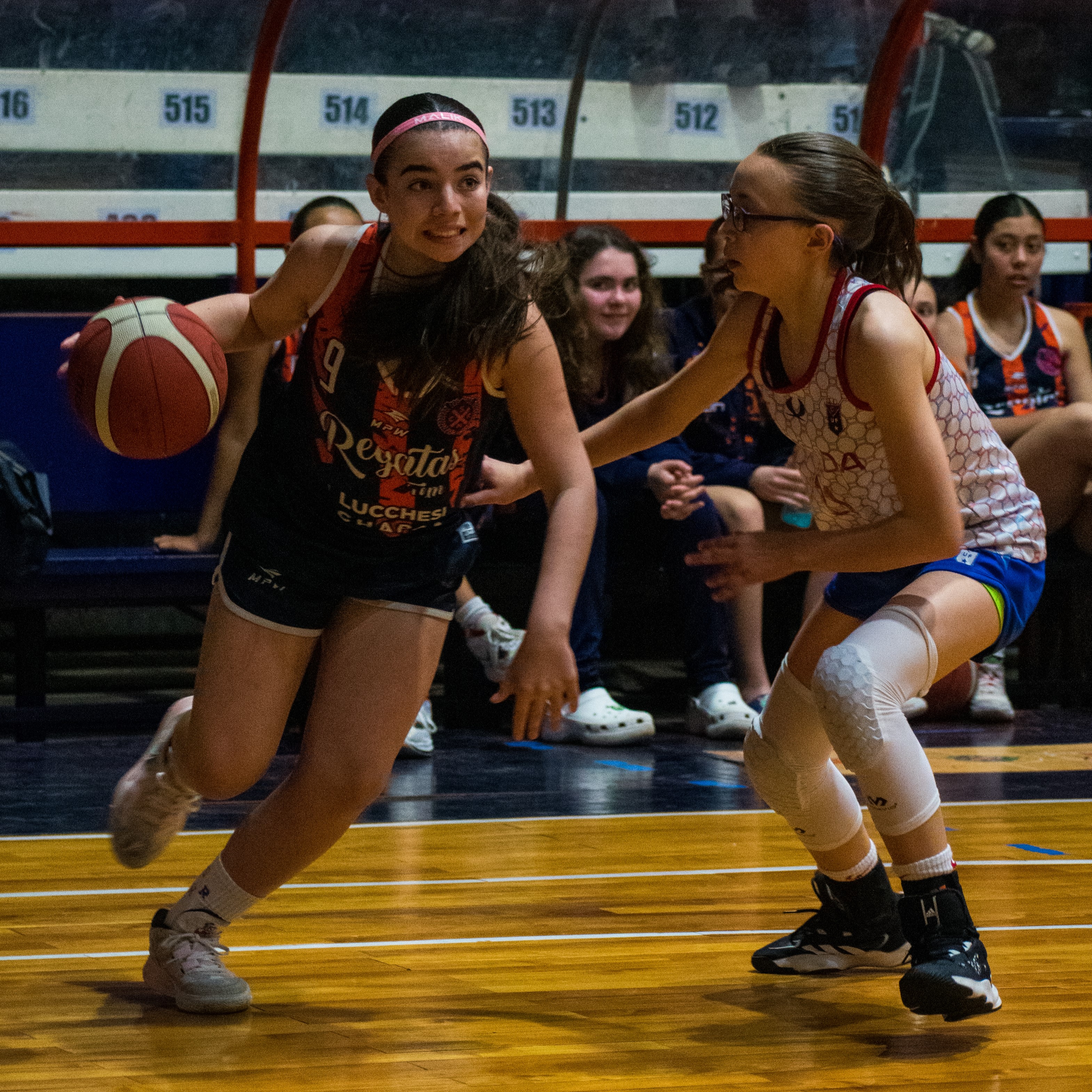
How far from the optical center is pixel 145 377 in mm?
2986

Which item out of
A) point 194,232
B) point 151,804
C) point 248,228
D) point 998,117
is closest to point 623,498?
point 248,228

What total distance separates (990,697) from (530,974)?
3.25m

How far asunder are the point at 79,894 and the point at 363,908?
615 millimetres

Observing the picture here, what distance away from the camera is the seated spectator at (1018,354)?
601 cm

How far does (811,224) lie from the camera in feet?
9.84

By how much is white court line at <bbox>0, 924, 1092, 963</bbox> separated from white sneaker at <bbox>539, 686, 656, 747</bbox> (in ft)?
6.78

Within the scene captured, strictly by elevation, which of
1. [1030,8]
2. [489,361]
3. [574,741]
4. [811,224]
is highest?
[1030,8]

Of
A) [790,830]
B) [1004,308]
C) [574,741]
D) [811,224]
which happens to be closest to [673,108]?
[1004,308]

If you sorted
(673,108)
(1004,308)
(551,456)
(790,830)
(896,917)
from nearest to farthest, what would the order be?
(551,456), (896,917), (790,830), (1004,308), (673,108)

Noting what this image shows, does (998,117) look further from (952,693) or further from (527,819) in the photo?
(527,819)

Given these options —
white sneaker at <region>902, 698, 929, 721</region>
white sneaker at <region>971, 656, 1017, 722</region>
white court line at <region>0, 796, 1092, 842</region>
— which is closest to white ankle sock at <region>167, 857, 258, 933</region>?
white court line at <region>0, 796, 1092, 842</region>

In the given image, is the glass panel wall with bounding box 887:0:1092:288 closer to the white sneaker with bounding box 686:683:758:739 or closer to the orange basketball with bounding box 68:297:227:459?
the white sneaker with bounding box 686:683:758:739

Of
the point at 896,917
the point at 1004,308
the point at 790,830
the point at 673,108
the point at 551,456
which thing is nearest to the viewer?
the point at 551,456

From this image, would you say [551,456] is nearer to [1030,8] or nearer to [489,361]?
[489,361]
